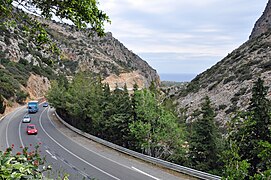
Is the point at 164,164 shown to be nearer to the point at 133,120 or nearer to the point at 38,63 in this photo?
the point at 133,120

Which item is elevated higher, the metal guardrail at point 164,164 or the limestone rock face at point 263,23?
the limestone rock face at point 263,23

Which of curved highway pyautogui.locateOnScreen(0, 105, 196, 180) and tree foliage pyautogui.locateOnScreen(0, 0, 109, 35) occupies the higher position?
tree foliage pyautogui.locateOnScreen(0, 0, 109, 35)

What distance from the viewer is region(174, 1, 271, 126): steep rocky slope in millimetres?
34594

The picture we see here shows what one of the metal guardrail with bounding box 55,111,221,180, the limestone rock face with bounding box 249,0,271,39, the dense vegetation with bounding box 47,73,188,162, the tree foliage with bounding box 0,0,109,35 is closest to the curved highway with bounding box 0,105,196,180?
the metal guardrail with bounding box 55,111,221,180

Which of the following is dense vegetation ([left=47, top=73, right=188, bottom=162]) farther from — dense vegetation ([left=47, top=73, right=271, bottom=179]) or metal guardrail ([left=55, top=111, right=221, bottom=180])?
metal guardrail ([left=55, top=111, right=221, bottom=180])

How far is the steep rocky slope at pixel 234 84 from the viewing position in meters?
34.6

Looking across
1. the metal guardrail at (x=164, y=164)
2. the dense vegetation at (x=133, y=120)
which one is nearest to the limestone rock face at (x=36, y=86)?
the dense vegetation at (x=133, y=120)

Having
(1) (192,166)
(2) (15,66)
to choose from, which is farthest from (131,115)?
(2) (15,66)

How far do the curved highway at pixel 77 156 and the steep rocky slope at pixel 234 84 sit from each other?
961 centimetres

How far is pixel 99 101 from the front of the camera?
3064 centimetres

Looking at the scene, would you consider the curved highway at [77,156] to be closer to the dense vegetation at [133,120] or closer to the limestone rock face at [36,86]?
the dense vegetation at [133,120]

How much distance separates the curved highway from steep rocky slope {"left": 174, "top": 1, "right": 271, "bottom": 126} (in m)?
9.61

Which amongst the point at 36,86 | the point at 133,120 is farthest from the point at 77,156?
the point at 36,86

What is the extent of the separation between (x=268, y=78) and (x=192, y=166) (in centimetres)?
2165
